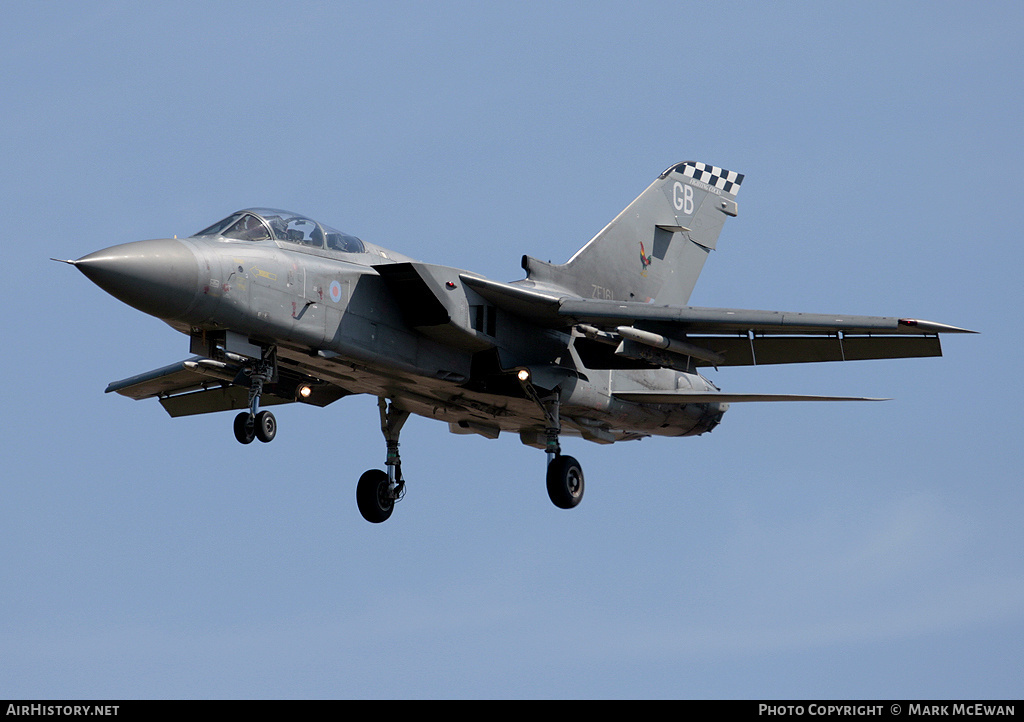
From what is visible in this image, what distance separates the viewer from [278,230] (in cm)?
1744

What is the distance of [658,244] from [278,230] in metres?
8.47

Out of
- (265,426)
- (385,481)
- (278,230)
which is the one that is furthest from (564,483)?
(278,230)

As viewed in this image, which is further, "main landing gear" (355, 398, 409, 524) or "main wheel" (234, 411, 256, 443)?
"main landing gear" (355, 398, 409, 524)

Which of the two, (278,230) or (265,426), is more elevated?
(278,230)

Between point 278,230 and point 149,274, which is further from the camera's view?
point 278,230

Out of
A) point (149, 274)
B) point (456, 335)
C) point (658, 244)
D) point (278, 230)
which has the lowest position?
point (456, 335)

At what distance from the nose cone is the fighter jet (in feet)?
0.06

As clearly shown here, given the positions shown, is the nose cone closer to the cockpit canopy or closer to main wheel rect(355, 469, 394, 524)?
the cockpit canopy

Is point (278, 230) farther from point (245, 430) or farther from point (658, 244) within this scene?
point (658, 244)

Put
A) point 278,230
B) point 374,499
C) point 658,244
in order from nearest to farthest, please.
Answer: point 278,230
point 374,499
point 658,244

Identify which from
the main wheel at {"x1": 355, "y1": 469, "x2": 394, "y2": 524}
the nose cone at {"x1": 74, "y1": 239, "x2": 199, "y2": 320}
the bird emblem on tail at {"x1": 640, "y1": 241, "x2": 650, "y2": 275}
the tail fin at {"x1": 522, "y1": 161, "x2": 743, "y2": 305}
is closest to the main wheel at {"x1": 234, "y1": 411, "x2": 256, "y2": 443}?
the nose cone at {"x1": 74, "y1": 239, "x2": 199, "y2": 320}

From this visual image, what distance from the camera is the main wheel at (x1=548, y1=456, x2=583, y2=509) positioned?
799 inches

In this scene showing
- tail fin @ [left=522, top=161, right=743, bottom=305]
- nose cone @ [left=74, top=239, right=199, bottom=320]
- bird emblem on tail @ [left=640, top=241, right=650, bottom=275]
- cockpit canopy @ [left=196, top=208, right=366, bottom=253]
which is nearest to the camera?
nose cone @ [left=74, top=239, right=199, bottom=320]
